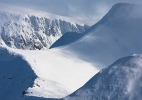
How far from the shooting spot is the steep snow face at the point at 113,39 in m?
88.5

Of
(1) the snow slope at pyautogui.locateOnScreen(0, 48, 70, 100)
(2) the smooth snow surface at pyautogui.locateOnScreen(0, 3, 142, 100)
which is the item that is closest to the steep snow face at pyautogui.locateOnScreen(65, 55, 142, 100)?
(2) the smooth snow surface at pyautogui.locateOnScreen(0, 3, 142, 100)

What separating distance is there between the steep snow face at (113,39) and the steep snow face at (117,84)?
3831 centimetres

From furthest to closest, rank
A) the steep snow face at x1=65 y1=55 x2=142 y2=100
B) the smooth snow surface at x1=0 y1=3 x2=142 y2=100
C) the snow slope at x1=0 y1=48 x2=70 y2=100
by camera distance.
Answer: the smooth snow surface at x1=0 y1=3 x2=142 y2=100 < the snow slope at x1=0 y1=48 x2=70 y2=100 < the steep snow face at x1=65 y1=55 x2=142 y2=100

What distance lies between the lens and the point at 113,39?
94875 millimetres

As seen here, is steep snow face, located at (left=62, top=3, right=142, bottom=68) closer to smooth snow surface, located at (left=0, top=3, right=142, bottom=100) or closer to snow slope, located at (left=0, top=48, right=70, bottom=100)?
smooth snow surface, located at (left=0, top=3, right=142, bottom=100)

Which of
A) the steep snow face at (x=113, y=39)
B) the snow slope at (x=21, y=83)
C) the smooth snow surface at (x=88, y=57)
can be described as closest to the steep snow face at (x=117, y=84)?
the smooth snow surface at (x=88, y=57)

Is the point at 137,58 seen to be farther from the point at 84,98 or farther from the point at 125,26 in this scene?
the point at 125,26

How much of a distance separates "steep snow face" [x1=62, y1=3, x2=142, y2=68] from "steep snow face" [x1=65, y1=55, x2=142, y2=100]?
38.3m

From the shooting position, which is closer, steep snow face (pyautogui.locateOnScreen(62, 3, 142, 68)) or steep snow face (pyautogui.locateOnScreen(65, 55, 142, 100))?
steep snow face (pyautogui.locateOnScreen(65, 55, 142, 100))

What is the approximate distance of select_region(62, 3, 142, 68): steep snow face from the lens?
88.5 metres

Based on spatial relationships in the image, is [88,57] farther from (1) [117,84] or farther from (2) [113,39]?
(1) [117,84]

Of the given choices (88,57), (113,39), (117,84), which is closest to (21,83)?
(117,84)

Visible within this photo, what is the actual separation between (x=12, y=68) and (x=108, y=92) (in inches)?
1032

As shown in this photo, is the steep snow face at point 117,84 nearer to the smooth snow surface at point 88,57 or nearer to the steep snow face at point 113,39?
the smooth snow surface at point 88,57
